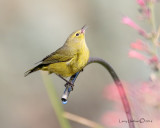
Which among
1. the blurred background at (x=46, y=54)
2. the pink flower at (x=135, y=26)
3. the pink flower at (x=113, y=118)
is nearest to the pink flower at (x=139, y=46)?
the pink flower at (x=135, y=26)

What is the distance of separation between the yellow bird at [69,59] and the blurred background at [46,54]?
375cm

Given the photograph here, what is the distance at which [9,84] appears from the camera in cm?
867

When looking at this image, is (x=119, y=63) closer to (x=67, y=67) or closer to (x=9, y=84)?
(x=9, y=84)

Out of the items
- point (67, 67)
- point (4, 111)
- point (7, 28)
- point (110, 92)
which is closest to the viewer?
point (110, 92)

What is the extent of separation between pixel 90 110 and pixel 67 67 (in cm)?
434

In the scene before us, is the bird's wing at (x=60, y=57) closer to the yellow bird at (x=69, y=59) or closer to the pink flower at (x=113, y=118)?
the yellow bird at (x=69, y=59)

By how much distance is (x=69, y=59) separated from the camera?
449 centimetres

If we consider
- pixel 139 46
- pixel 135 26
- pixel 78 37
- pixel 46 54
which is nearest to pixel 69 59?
pixel 78 37

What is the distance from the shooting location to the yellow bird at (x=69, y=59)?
4.26m

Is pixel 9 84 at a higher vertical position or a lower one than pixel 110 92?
higher

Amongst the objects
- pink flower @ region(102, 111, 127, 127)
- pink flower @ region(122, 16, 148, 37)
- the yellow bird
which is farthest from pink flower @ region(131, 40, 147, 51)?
the yellow bird

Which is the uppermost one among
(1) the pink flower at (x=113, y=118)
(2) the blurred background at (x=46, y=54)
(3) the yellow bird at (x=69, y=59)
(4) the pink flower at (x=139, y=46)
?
(2) the blurred background at (x=46, y=54)


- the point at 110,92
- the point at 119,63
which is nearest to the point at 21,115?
the point at 119,63

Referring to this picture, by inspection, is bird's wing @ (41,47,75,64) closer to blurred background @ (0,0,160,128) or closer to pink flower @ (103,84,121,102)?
pink flower @ (103,84,121,102)
